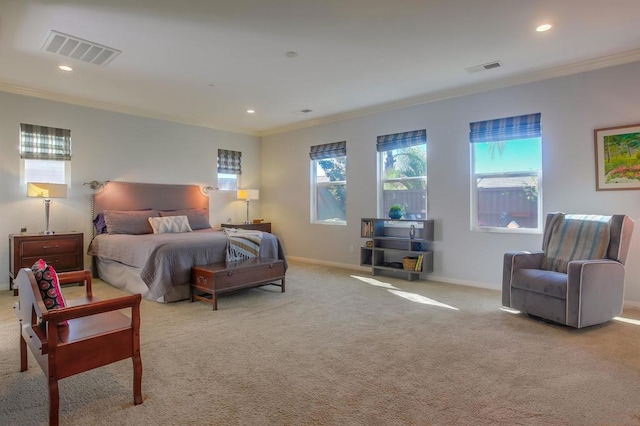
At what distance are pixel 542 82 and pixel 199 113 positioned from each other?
200 inches

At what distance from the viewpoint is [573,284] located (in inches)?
121

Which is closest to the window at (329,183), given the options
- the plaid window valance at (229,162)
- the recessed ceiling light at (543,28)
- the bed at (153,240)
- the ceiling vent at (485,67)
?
the plaid window valance at (229,162)

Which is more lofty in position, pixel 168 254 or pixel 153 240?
pixel 153 240

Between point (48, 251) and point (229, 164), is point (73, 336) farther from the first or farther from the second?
point (229, 164)

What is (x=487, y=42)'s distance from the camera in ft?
11.5

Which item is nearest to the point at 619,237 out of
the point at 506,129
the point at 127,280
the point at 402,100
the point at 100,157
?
the point at 506,129

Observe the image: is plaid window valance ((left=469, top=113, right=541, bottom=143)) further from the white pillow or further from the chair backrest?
the white pillow

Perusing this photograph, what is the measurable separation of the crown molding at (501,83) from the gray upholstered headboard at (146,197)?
254 cm

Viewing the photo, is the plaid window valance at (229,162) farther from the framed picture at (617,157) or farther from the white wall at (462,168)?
the framed picture at (617,157)

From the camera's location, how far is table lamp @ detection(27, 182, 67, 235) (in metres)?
4.57

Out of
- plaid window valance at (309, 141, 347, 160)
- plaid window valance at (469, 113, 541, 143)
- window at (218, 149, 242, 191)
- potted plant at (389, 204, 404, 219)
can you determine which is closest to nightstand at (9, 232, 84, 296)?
window at (218, 149, 242, 191)

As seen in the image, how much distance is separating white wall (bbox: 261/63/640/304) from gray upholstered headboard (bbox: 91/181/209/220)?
1694 millimetres

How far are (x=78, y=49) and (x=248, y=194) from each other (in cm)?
385

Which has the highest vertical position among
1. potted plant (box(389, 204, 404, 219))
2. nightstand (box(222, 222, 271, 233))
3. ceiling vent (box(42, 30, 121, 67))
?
ceiling vent (box(42, 30, 121, 67))
